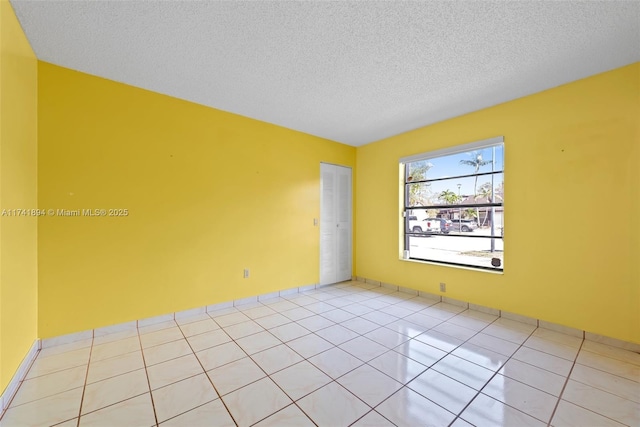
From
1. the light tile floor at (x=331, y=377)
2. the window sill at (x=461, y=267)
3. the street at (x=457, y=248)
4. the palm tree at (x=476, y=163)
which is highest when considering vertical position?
the palm tree at (x=476, y=163)

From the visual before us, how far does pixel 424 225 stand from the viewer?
163 inches

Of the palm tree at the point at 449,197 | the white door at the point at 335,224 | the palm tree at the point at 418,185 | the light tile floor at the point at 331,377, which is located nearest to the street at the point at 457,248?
the palm tree at the point at 449,197

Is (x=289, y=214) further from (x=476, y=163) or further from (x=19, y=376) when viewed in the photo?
(x=19, y=376)

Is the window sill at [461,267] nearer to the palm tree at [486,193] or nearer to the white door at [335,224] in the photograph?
the palm tree at [486,193]

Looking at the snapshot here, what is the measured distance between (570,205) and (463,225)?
44.9 inches

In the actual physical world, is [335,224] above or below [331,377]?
above

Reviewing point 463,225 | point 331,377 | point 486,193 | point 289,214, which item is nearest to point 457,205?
point 463,225

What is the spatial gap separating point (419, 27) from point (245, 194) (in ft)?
9.07

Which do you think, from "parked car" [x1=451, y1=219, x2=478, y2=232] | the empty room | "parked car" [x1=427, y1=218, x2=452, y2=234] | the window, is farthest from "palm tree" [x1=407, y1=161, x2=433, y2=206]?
"parked car" [x1=451, y1=219, x2=478, y2=232]

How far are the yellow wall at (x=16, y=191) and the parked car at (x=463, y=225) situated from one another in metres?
4.51

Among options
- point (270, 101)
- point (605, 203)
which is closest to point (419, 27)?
point (270, 101)

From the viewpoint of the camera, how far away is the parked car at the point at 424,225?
3.99 metres

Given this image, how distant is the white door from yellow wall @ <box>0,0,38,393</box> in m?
3.46

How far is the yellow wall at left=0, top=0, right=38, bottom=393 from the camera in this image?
171 cm
